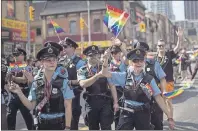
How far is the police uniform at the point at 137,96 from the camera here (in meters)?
4.57

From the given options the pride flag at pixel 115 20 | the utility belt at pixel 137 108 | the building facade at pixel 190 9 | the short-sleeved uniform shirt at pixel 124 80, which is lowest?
the utility belt at pixel 137 108

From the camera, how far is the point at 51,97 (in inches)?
164

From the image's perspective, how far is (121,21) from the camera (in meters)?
7.27

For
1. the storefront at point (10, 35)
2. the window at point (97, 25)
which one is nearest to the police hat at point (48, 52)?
the storefront at point (10, 35)

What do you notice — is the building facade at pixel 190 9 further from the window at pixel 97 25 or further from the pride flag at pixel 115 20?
the window at pixel 97 25

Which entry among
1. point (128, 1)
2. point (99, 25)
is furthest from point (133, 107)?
point (128, 1)

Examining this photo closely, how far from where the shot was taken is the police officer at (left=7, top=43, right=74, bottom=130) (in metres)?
4.17

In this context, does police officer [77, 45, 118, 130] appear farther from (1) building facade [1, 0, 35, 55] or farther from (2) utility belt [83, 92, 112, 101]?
(1) building facade [1, 0, 35, 55]

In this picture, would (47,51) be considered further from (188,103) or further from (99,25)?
(99,25)

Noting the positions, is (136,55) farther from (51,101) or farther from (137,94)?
(51,101)

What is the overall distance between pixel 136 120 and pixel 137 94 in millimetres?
369

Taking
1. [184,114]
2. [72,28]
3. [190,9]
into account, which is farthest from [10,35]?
[72,28]

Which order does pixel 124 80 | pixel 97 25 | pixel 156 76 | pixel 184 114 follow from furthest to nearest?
pixel 97 25 < pixel 184 114 < pixel 156 76 < pixel 124 80

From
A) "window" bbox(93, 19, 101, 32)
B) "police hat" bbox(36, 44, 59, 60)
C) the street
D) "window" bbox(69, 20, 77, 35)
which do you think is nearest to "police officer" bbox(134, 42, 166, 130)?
the street
